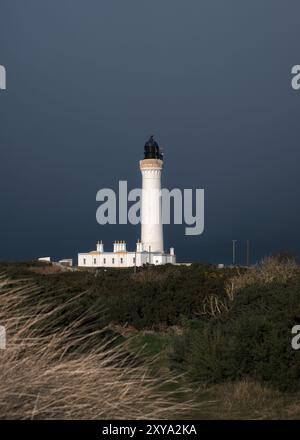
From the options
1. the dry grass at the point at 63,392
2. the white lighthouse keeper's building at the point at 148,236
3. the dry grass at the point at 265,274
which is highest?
the white lighthouse keeper's building at the point at 148,236

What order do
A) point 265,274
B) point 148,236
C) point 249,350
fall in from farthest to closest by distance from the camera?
point 148,236, point 265,274, point 249,350

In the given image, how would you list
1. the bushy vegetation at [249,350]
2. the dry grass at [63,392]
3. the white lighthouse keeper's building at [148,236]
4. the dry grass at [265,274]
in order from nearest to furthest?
the dry grass at [63,392] < the bushy vegetation at [249,350] < the dry grass at [265,274] < the white lighthouse keeper's building at [148,236]

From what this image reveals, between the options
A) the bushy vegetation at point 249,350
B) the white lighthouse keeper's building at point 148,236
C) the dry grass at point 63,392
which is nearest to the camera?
the dry grass at point 63,392

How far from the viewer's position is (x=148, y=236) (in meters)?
67.9

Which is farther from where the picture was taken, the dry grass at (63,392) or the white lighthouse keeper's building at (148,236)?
the white lighthouse keeper's building at (148,236)

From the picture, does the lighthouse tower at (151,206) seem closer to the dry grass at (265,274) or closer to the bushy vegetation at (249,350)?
the dry grass at (265,274)

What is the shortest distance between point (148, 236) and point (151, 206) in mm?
3011

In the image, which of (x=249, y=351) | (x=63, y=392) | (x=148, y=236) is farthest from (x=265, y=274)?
(x=148, y=236)

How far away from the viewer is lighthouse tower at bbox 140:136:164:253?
2675 inches

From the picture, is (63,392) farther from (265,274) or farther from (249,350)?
(265,274)

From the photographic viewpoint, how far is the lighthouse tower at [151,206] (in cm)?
6794

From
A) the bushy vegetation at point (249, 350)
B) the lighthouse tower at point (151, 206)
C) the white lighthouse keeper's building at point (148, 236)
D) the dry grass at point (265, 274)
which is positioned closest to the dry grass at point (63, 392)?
the bushy vegetation at point (249, 350)
